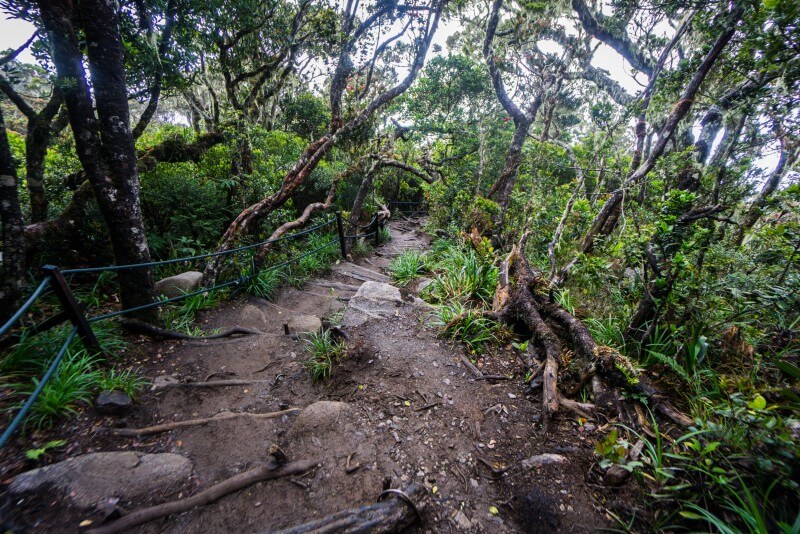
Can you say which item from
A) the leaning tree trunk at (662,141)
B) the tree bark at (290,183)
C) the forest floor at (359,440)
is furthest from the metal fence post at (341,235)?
the leaning tree trunk at (662,141)

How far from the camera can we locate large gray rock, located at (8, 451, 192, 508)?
1812 millimetres

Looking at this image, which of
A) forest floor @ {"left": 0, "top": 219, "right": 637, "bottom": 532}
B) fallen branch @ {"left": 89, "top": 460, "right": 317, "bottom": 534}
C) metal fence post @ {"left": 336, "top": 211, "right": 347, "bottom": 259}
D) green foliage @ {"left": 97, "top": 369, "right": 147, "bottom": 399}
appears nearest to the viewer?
fallen branch @ {"left": 89, "top": 460, "right": 317, "bottom": 534}

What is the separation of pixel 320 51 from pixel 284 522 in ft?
32.2

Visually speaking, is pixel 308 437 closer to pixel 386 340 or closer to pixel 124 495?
pixel 124 495

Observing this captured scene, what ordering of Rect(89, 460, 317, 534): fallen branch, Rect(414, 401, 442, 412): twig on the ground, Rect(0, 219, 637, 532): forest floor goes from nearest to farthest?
Rect(89, 460, 317, 534): fallen branch
Rect(0, 219, 637, 532): forest floor
Rect(414, 401, 442, 412): twig on the ground

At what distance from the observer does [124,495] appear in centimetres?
192

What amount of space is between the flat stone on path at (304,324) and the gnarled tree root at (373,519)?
8.35 feet

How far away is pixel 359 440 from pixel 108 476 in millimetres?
1646

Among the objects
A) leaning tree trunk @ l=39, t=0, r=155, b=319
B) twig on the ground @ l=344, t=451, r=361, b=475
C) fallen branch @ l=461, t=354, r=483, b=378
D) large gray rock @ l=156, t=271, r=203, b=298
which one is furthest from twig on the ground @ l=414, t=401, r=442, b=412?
large gray rock @ l=156, t=271, r=203, b=298

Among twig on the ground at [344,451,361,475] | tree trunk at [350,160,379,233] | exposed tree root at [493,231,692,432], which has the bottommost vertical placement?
twig on the ground at [344,451,361,475]

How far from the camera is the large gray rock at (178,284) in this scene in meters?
4.61

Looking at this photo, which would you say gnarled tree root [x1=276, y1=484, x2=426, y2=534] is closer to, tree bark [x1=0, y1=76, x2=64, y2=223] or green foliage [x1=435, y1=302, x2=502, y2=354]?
green foliage [x1=435, y1=302, x2=502, y2=354]

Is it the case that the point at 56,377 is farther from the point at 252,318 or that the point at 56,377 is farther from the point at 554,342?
the point at 554,342

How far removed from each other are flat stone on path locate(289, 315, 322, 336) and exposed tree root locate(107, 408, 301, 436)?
56.1 inches
